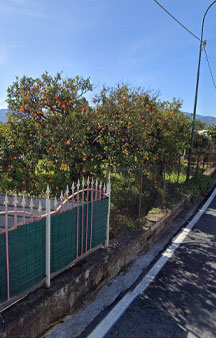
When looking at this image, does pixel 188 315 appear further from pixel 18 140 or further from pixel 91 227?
pixel 18 140

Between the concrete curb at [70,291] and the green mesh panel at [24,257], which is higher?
the green mesh panel at [24,257]

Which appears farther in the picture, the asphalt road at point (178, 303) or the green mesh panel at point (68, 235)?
the green mesh panel at point (68, 235)

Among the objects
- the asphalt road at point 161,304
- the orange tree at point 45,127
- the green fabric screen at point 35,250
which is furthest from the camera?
the orange tree at point 45,127

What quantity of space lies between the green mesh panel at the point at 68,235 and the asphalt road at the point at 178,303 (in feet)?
3.48

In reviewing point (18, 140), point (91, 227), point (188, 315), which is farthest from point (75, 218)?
point (18, 140)

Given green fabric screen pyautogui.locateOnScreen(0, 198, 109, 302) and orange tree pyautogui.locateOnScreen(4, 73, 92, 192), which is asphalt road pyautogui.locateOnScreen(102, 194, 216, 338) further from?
orange tree pyautogui.locateOnScreen(4, 73, 92, 192)

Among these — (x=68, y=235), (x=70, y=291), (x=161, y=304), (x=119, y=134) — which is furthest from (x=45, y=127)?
(x=161, y=304)

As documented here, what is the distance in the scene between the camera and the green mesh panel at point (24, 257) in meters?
2.63

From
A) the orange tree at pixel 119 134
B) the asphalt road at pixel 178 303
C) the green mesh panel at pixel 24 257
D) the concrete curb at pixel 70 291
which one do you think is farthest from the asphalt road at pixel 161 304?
the orange tree at pixel 119 134

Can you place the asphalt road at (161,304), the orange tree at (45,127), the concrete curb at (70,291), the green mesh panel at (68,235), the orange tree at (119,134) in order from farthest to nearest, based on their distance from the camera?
1. the orange tree at (119,134)
2. the orange tree at (45,127)
3. the green mesh panel at (68,235)
4. the asphalt road at (161,304)
5. the concrete curb at (70,291)

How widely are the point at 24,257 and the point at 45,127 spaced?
331cm

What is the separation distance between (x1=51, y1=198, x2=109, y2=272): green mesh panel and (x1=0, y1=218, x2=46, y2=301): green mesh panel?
20cm

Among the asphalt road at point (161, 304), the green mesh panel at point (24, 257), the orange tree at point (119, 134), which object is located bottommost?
the asphalt road at point (161, 304)

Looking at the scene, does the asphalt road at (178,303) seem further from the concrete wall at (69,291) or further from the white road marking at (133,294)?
the concrete wall at (69,291)
